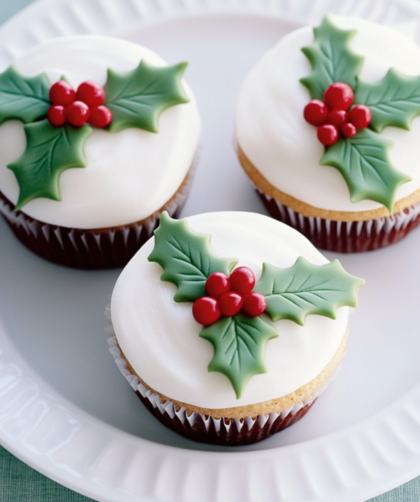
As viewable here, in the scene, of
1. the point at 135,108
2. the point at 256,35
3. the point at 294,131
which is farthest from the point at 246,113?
the point at 256,35

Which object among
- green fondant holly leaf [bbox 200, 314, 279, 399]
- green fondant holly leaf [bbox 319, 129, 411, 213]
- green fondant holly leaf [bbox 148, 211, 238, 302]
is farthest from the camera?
green fondant holly leaf [bbox 319, 129, 411, 213]

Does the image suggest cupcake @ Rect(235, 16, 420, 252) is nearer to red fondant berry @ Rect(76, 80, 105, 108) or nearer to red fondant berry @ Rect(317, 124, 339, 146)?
red fondant berry @ Rect(317, 124, 339, 146)

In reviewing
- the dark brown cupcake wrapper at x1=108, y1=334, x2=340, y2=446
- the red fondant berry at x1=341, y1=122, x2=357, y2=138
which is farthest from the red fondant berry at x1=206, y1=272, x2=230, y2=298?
the red fondant berry at x1=341, y1=122, x2=357, y2=138

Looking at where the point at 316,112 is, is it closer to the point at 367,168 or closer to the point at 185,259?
the point at 367,168

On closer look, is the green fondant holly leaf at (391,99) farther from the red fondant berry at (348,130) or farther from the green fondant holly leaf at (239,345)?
the green fondant holly leaf at (239,345)

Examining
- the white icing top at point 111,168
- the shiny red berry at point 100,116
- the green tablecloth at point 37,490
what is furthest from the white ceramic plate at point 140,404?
the shiny red berry at point 100,116

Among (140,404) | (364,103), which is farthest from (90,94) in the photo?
(140,404)
